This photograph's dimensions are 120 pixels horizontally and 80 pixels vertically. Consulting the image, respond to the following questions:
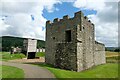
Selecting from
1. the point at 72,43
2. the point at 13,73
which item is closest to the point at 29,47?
the point at 72,43

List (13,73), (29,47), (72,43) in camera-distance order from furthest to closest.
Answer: (29,47) < (72,43) < (13,73)

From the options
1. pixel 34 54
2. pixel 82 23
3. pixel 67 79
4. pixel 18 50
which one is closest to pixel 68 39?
pixel 82 23

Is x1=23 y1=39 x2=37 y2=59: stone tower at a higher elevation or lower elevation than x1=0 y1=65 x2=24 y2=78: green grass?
higher

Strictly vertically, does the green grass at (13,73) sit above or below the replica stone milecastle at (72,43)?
below

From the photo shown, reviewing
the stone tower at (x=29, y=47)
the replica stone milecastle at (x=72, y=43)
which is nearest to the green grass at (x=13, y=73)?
the replica stone milecastle at (x=72, y=43)

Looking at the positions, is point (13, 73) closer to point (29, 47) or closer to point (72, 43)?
point (72, 43)

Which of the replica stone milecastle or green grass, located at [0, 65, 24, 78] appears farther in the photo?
the replica stone milecastle

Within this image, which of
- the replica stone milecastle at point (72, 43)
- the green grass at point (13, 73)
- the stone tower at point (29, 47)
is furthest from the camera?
the stone tower at point (29, 47)

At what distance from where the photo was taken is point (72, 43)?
21.8 meters

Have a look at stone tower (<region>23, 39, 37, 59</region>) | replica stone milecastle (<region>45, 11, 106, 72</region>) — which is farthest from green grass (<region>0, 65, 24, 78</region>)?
stone tower (<region>23, 39, 37, 59</region>)

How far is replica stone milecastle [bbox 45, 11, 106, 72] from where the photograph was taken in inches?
851

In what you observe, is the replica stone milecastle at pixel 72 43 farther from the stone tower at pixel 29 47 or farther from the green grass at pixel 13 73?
the stone tower at pixel 29 47

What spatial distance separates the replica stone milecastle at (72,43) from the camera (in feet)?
70.9

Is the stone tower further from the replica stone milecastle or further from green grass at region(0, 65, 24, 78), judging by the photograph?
green grass at region(0, 65, 24, 78)
